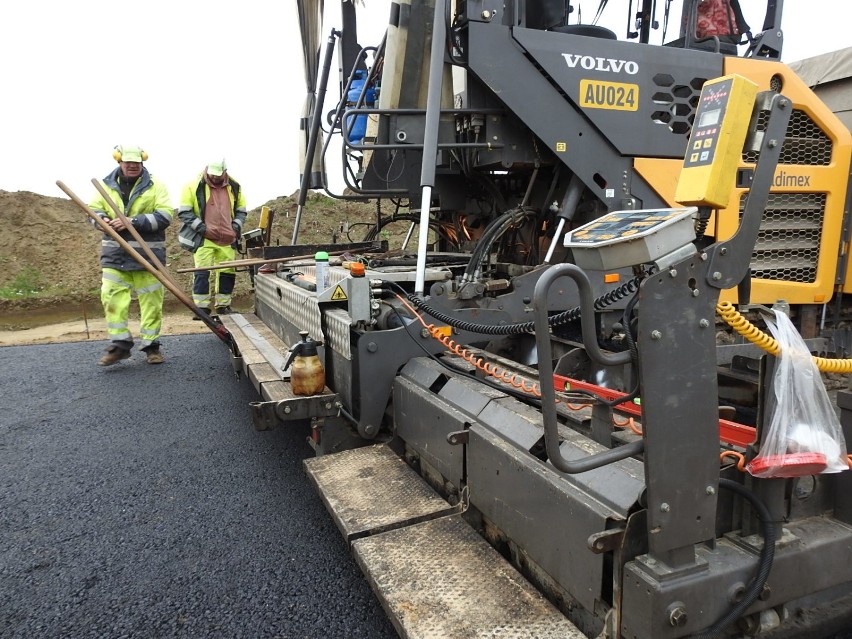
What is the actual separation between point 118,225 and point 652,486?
5718 mm

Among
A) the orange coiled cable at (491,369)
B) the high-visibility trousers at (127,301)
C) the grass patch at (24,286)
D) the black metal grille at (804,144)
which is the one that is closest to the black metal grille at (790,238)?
the black metal grille at (804,144)

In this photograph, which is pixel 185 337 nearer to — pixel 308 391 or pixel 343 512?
pixel 308 391

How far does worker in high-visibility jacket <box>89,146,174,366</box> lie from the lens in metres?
6.02

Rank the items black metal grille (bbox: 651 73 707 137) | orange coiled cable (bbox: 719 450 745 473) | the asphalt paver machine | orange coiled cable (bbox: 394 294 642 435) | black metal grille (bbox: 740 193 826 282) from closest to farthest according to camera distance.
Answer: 1. the asphalt paver machine
2. orange coiled cable (bbox: 719 450 745 473)
3. orange coiled cable (bbox: 394 294 642 435)
4. black metal grille (bbox: 651 73 707 137)
5. black metal grille (bbox: 740 193 826 282)

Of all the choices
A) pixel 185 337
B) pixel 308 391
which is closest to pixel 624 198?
pixel 308 391

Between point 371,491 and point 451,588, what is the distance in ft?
2.32

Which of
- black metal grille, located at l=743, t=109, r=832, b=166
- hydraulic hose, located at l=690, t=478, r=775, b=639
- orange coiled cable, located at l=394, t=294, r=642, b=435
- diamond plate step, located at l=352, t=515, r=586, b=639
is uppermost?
black metal grille, located at l=743, t=109, r=832, b=166

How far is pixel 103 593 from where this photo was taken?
2.40 m

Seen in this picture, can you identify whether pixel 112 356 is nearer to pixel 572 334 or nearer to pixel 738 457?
pixel 572 334

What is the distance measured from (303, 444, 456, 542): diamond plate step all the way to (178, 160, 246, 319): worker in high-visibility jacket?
14.5 feet

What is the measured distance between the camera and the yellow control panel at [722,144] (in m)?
1.43

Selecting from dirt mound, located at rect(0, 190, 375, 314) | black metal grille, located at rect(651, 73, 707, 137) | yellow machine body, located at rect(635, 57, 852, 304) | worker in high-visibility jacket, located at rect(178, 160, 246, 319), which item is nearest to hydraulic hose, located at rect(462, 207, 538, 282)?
yellow machine body, located at rect(635, 57, 852, 304)

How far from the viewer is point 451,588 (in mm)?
1825

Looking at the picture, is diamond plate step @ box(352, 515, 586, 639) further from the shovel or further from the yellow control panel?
the shovel
